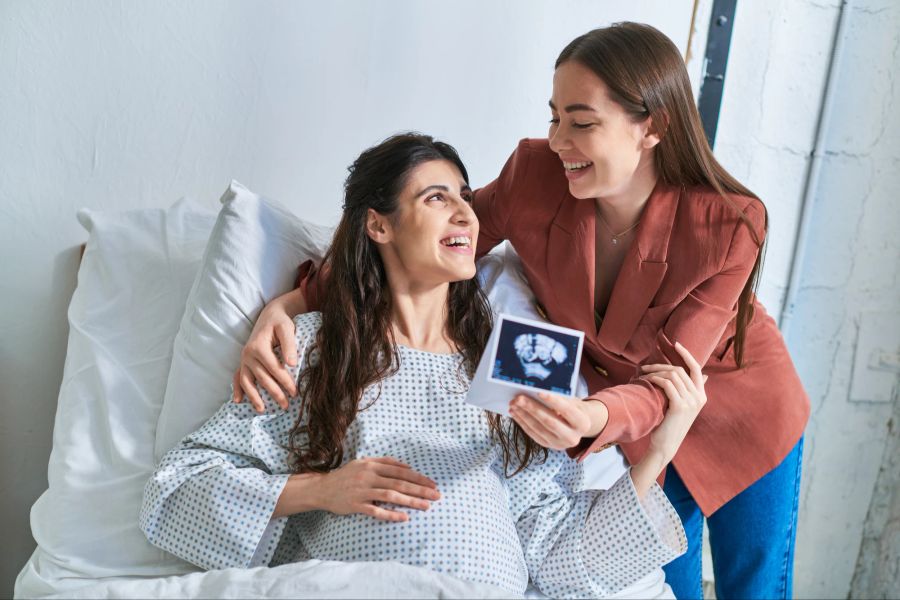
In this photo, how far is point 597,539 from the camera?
1.53 metres

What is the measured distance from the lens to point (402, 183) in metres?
1.59

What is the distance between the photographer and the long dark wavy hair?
147cm

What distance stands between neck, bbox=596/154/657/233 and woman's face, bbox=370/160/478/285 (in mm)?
277

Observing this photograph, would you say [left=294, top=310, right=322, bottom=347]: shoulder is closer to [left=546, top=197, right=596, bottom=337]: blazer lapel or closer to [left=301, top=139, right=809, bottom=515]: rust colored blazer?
[left=301, top=139, right=809, bottom=515]: rust colored blazer

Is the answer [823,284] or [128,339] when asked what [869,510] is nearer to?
[823,284]

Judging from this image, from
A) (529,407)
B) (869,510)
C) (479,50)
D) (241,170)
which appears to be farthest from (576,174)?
(869,510)

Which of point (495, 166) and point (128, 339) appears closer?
point (128, 339)

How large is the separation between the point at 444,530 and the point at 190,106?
3.63ft

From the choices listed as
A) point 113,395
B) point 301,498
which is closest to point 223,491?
point 301,498

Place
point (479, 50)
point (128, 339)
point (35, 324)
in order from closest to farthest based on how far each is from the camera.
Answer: point (128, 339)
point (35, 324)
point (479, 50)

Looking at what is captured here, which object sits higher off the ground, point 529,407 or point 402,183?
point 402,183

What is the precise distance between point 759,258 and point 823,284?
0.92 m

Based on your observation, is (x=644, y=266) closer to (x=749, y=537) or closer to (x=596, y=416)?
(x=596, y=416)

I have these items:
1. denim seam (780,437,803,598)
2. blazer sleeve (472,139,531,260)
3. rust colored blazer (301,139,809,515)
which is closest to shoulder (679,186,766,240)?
rust colored blazer (301,139,809,515)
